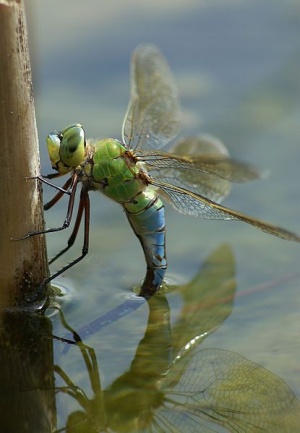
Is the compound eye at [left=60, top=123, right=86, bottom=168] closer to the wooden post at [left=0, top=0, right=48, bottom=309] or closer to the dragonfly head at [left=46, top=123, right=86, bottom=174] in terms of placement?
the dragonfly head at [left=46, top=123, right=86, bottom=174]

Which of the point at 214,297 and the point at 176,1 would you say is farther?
the point at 176,1

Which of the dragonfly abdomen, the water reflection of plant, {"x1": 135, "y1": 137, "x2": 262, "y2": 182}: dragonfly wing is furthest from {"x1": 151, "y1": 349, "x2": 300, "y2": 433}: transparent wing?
{"x1": 135, "y1": 137, "x2": 262, "y2": 182}: dragonfly wing

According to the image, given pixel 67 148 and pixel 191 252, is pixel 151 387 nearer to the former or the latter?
pixel 67 148

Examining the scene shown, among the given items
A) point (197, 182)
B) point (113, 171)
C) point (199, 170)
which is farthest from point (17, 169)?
point (197, 182)

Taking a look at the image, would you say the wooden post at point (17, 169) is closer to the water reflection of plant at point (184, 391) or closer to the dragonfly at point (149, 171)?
the dragonfly at point (149, 171)

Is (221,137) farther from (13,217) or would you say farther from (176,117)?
(13,217)

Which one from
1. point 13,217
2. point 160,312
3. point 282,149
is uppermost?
point 13,217


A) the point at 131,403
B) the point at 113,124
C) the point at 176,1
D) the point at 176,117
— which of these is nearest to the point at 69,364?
the point at 131,403
